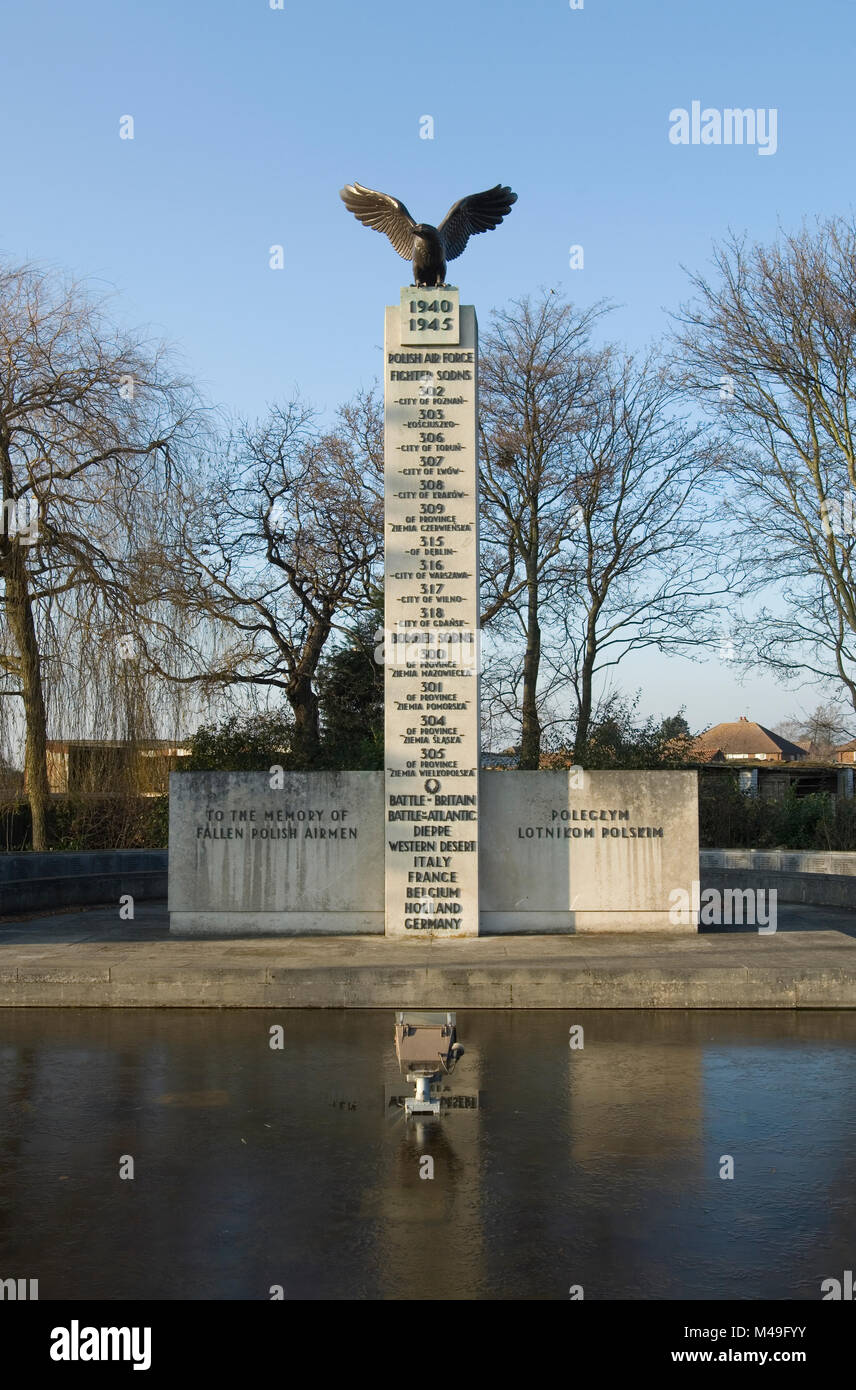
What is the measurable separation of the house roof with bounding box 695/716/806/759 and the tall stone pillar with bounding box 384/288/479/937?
55758 mm

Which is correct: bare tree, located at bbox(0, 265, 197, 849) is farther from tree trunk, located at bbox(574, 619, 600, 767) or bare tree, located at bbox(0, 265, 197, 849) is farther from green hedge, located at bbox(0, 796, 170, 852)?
tree trunk, located at bbox(574, 619, 600, 767)

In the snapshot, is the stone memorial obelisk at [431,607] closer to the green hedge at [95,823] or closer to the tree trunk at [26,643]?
the tree trunk at [26,643]

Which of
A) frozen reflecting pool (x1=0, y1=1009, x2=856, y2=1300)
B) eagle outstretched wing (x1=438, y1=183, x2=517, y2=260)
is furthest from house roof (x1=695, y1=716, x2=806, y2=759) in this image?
frozen reflecting pool (x1=0, y1=1009, x2=856, y2=1300)

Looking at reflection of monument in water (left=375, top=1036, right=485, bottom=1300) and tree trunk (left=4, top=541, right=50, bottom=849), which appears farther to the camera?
tree trunk (left=4, top=541, right=50, bottom=849)

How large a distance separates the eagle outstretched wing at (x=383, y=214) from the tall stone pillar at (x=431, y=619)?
39.2 inches

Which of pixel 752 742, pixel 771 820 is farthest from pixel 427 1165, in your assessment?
pixel 752 742

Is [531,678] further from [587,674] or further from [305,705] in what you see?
[305,705]

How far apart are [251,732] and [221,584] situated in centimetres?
571

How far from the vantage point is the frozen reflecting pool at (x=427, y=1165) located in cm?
510

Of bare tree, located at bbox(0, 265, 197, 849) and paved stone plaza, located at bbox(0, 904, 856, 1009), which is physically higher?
bare tree, located at bbox(0, 265, 197, 849)

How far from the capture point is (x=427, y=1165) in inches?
258

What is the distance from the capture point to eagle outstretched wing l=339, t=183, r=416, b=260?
15.0 meters
